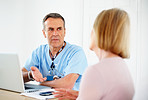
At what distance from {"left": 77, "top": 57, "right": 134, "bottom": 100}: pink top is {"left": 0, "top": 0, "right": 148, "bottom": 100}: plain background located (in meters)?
1.89

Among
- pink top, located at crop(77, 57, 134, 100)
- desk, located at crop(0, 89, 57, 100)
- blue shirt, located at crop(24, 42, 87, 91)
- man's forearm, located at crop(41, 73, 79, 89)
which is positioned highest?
pink top, located at crop(77, 57, 134, 100)

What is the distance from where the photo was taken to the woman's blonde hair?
2.79 ft

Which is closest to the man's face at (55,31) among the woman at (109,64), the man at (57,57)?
the man at (57,57)

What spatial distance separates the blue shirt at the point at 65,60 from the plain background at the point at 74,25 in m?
1.05

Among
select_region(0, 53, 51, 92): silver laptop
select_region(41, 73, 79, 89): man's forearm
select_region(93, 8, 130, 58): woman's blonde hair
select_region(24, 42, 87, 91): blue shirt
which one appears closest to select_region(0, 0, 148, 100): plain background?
select_region(24, 42, 87, 91): blue shirt

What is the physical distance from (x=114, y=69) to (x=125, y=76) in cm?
6

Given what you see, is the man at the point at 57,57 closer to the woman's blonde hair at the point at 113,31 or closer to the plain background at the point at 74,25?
the woman's blonde hair at the point at 113,31

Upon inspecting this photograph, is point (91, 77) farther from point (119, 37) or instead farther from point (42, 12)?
point (42, 12)

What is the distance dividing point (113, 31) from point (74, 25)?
259 cm

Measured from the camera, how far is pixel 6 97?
1228mm

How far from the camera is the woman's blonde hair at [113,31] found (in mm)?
850

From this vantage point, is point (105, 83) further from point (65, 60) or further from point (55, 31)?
point (55, 31)

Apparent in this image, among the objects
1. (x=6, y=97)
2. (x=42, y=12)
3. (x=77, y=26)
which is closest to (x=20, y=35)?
(x=42, y=12)

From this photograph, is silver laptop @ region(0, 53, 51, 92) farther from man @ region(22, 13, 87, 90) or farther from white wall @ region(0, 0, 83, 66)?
white wall @ region(0, 0, 83, 66)
